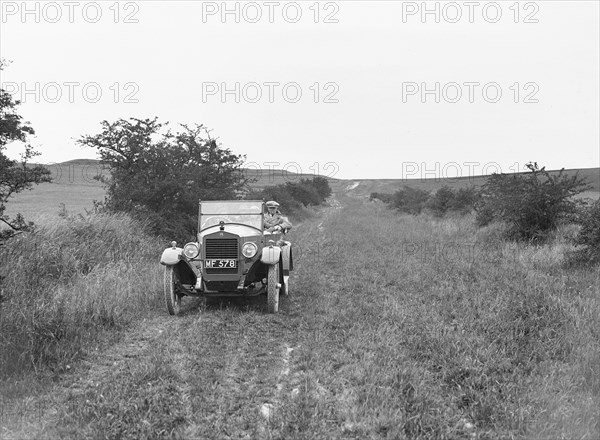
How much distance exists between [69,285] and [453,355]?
19.9ft

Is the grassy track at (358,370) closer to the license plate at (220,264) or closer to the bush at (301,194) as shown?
the license plate at (220,264)

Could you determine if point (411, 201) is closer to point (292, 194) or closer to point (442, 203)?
point (442, 203)

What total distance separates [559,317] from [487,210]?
37.0 ft

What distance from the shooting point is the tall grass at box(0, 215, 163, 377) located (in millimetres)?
5314

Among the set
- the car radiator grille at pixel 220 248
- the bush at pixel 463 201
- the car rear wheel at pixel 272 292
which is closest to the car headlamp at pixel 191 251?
the car radiator grille at pixel 220 248

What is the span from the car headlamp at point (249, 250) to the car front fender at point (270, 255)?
0.15 m

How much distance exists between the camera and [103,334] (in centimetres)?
613

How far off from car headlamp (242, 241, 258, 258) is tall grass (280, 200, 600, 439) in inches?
51.0

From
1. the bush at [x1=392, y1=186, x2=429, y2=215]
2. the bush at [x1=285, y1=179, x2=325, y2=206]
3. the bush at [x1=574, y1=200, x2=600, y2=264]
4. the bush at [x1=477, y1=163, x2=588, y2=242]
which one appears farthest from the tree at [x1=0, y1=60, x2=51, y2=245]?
the bush at [x1=285, y1=179, x2=325, y2=206]

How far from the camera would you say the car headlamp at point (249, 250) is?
26.2 feet

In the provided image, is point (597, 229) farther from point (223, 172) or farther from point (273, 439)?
point (223, 172)

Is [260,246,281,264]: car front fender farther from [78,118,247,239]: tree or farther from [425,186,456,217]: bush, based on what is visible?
[425,186,456,217]: bush

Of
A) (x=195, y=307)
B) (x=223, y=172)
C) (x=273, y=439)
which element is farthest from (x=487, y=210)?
(x=273, y=439)

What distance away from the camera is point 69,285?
7.89 m
